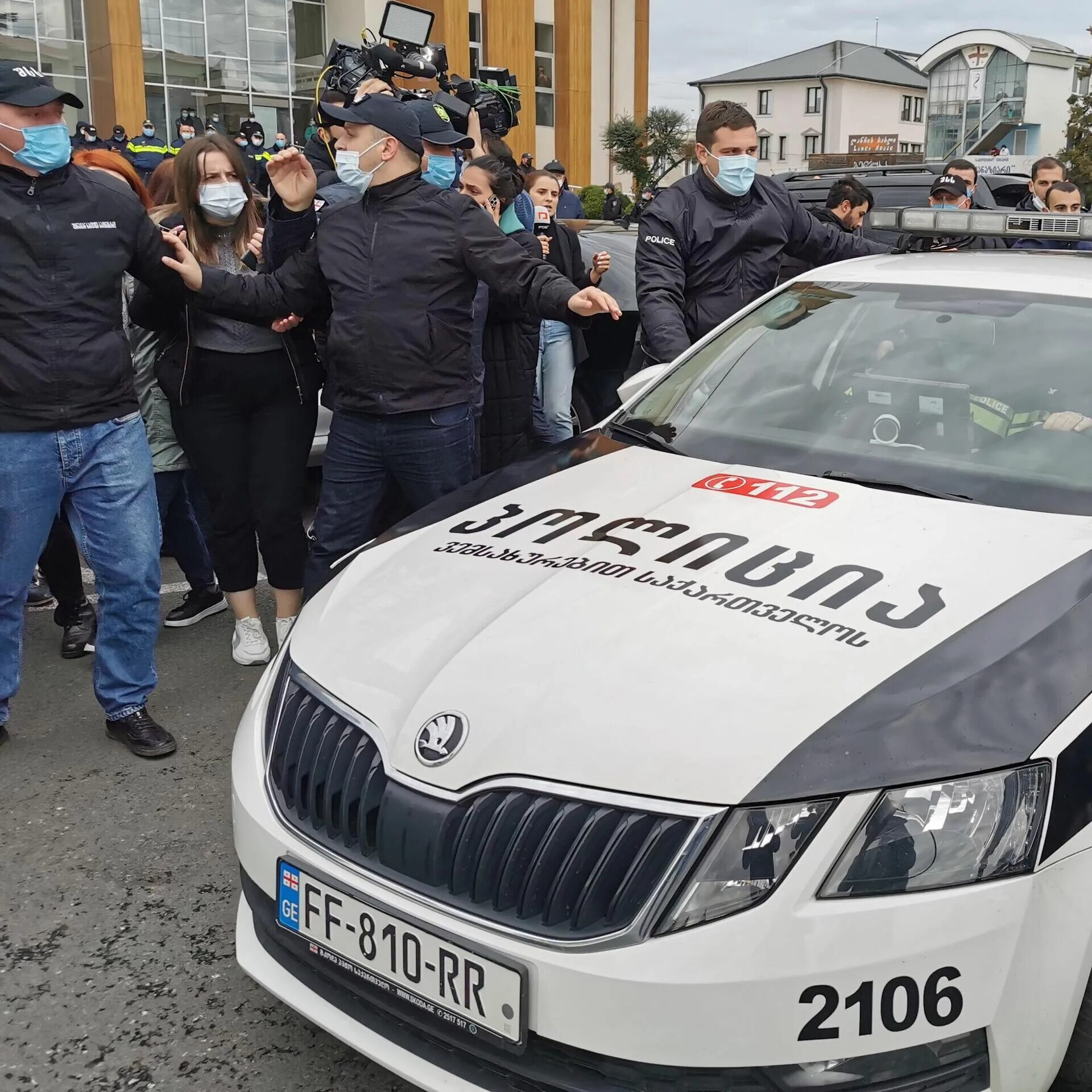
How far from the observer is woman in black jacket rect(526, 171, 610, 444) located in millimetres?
5988

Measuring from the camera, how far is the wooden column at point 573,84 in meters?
38.8

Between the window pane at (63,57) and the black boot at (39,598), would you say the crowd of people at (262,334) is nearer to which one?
the black boot at (39,598)

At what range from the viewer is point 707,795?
1913 mm

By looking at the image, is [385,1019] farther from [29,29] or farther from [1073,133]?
[1073,133]

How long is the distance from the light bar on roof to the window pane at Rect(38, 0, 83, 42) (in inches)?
1211

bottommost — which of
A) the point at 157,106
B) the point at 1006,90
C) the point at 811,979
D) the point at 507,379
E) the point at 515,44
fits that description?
the point at 811,979

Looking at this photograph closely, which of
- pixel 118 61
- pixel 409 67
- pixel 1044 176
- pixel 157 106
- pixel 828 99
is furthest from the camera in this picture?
pixel 828 99

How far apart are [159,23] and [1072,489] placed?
32.2 meters

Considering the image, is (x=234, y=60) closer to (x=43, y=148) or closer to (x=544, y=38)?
(x=544, y=38)

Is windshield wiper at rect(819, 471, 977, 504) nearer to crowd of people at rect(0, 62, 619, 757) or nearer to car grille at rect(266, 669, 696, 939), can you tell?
crowd of people at rect(0, 62, 619, 757)

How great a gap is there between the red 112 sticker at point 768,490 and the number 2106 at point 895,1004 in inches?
43.8

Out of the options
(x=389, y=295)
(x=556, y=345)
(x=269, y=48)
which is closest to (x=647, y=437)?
(x=389, y=295)

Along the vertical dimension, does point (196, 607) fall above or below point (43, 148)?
below

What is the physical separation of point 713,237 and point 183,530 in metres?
2.51
